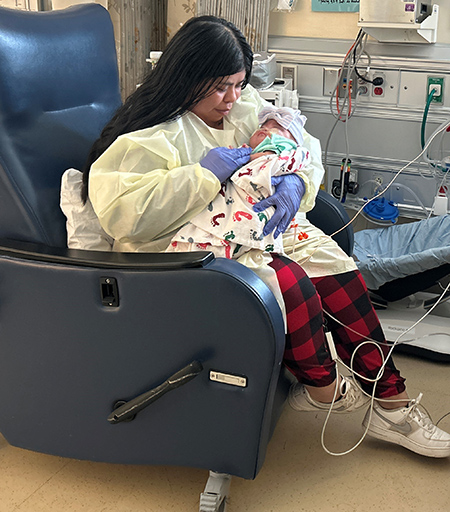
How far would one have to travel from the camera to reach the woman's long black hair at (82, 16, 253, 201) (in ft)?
4.82

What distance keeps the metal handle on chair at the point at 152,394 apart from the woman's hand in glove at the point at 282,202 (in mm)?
356

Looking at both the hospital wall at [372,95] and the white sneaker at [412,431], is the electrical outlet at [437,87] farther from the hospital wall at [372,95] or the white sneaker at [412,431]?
the white sneaker at [412,431]

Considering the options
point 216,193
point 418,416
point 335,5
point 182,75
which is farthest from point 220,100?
point 335,5

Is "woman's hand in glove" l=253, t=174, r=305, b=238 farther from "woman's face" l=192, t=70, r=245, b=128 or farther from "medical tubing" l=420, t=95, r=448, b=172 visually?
"medical tubing" l=420, t=95, r=448, b=172

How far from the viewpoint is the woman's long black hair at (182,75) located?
1469 mm

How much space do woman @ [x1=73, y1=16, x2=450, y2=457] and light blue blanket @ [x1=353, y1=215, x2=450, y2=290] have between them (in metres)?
0.52

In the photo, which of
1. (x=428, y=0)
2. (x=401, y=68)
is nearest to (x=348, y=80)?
(x=401, y=68)

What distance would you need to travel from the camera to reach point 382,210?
2.61 m

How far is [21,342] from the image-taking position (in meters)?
1.45

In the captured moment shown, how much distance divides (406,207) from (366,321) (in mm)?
1138

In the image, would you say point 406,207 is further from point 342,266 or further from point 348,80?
point 342,266

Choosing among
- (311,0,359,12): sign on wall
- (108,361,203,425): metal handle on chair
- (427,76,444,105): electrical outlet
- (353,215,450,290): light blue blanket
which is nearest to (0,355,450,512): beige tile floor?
(108,361,203,425): metal handle on chair

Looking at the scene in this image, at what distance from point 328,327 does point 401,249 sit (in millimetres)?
808

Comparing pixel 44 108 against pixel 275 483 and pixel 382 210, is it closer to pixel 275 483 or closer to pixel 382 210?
pixel 275 483
